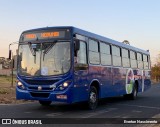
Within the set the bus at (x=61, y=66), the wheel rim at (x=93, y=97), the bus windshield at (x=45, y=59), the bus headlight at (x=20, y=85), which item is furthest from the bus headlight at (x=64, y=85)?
the wheel rim at (x=93, y=97)

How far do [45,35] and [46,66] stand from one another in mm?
1314

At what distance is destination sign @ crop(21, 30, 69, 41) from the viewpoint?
509 inches

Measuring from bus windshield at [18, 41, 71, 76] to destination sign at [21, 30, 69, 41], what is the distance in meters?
0.26

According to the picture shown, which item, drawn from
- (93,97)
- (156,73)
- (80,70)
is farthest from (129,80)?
(156,73)

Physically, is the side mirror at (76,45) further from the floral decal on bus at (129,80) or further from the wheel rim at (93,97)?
the floral decal on bus at (129,80)

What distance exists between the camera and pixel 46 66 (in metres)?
12.8

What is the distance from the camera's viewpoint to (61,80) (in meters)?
12.4

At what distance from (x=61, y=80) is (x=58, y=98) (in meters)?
0.68

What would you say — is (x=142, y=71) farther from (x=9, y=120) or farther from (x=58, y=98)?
(x=9, y=120)

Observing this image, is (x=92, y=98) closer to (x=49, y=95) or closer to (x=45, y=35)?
(x=49, y=95)

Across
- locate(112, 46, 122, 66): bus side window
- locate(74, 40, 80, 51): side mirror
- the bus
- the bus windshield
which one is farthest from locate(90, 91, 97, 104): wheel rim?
locate(112, 46, 122, 66): bus side window

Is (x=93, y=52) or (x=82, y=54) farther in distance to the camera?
(x=93, y=52)

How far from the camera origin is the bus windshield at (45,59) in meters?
12.6

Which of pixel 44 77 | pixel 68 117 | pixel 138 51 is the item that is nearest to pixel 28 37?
pixel 44 77
